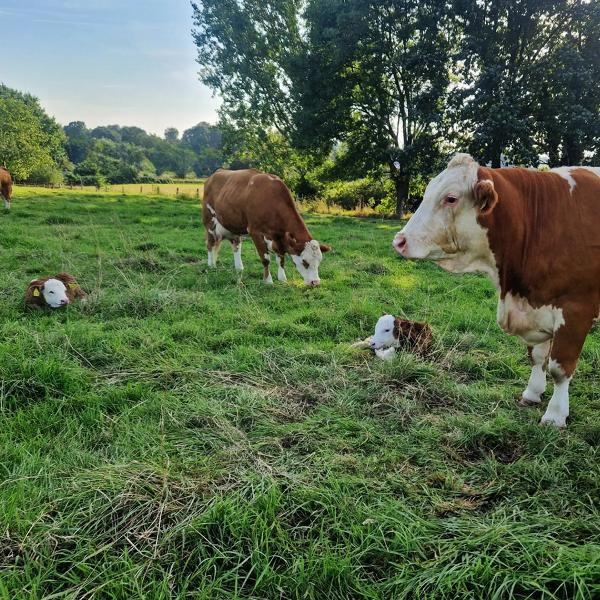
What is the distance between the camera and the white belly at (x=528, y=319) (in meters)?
3.25

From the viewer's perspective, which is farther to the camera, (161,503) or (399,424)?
(399,424)

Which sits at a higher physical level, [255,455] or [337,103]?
[337,103]

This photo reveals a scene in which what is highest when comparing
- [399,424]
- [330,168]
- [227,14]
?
[227,14]

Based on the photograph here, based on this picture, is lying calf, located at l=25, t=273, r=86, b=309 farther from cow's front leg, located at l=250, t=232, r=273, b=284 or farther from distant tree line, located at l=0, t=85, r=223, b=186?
distant tree line, located at l=0, t=85, r=223, b=186

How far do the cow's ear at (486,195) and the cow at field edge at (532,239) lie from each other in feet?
0.10

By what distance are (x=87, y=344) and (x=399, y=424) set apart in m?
3.05

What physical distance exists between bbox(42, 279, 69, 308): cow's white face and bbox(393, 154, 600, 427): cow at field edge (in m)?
4.49

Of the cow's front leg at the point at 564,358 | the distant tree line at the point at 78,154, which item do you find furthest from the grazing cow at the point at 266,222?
the distant tree line at the point at 78,154

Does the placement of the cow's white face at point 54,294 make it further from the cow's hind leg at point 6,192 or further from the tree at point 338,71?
the tree at point 338,71

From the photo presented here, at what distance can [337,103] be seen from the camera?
21984 mm

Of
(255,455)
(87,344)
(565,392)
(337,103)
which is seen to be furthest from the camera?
(337,103)

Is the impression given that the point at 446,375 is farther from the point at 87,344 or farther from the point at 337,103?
the point at 337,103

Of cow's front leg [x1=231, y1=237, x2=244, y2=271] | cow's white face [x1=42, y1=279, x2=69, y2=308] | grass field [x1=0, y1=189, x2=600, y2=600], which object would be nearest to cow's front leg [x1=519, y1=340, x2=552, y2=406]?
grass field [x1=0, y1=189, x2=600, y2=600]

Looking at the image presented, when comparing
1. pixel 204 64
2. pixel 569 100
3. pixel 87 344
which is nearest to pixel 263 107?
pixel 204 64
